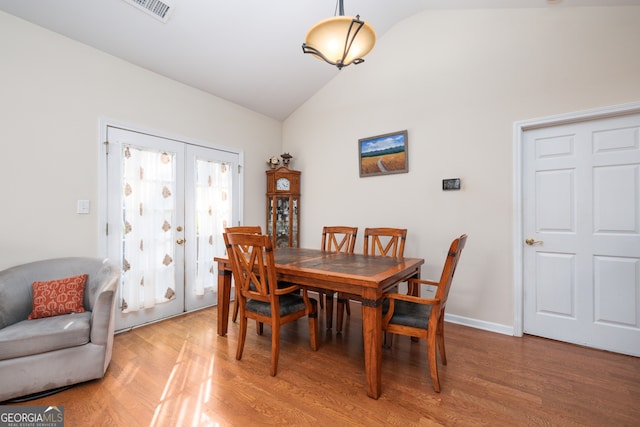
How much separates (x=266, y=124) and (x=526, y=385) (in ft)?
13.8

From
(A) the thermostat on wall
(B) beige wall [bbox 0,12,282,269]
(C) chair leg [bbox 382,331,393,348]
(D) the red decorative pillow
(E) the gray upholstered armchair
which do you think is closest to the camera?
(E) the gray upholstered armchair

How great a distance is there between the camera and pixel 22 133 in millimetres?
2219

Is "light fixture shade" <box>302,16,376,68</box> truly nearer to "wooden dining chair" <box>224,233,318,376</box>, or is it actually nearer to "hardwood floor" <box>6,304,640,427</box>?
"wooden dining chair" <box>224,233,318,376</box>

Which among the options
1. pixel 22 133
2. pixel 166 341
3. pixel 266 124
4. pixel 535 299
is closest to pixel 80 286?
pixel 166 341

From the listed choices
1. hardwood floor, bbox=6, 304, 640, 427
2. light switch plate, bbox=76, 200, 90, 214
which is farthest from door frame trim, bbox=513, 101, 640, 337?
light switch plate, bbox=76, 200, 90, 214

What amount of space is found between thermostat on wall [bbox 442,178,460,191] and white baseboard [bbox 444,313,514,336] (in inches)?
54.9

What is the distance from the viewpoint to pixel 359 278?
5.76ft

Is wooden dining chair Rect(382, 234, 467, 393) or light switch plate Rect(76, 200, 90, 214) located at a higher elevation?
light switch plate Rect(76, 200, 90, 214)

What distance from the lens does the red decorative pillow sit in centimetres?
199

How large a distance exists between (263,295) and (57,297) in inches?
60.2

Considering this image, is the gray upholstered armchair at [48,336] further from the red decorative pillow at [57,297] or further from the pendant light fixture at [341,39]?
the pendant light fixture at [341,39]

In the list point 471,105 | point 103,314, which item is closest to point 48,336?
point 103,314

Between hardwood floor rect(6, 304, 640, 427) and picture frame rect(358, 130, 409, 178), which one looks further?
picture frame rect(358, 130, 409, 178)

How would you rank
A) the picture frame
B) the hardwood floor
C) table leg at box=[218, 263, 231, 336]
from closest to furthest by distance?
the hardwood floor, table leg at box=[218, 263, 231, 336], the picture frame
